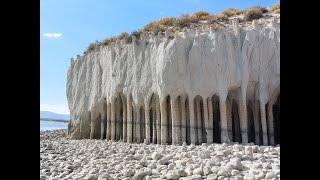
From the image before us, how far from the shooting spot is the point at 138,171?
36.6 feet

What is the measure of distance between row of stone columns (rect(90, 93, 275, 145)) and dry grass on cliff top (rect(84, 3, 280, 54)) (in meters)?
5.20

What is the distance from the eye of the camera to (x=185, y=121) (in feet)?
61.5

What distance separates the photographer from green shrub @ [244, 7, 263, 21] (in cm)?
2367

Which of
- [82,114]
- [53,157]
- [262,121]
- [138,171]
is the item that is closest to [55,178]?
[138,171]

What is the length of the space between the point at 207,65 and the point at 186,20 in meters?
6.95

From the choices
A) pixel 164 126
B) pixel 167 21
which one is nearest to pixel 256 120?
pixel 164 126

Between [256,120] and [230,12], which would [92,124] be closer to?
[256,120]

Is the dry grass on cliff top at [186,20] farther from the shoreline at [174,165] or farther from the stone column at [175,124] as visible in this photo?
the shoreline at [174,165]

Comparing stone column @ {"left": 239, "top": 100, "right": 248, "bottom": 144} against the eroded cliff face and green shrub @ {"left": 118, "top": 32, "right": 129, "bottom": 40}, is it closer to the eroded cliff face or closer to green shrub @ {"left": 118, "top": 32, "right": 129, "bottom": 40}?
the eroded cliff face

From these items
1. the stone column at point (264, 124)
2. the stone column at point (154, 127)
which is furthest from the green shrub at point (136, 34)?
the stone column at point (264, 124)

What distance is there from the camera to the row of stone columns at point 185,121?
1794 centimetres

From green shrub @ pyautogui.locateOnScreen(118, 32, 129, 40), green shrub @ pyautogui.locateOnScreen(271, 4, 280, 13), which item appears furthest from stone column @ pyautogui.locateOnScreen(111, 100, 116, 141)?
green shrub @ pyautogui.locateOnScreen(271, 4, 280, 13)

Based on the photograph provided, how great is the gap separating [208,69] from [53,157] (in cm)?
738
